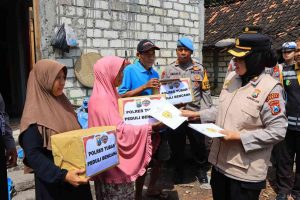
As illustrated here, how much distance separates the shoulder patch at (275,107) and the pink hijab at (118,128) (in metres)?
1.04

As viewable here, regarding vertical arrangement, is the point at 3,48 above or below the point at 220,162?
above

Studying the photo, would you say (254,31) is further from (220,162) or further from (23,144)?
(23,144)

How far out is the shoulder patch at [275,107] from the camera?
211 centimetres

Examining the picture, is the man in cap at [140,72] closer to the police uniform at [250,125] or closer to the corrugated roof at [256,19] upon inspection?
the police uniform at [250,125]

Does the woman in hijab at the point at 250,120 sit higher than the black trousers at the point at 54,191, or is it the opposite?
the woman in hijab at the point at 250,120

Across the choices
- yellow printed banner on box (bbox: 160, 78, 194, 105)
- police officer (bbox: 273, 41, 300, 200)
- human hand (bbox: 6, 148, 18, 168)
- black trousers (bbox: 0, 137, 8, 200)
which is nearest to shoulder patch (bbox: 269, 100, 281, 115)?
yellow printed banner on box (bbox: 160, 78, 194, 105)

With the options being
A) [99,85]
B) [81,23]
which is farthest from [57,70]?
[81,23]

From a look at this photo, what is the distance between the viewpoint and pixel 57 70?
2188mm

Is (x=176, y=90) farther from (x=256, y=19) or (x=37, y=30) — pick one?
(x=256, y=19)

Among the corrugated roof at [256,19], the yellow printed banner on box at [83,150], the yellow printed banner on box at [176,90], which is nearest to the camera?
the yellow printed banner on box at [83,150]

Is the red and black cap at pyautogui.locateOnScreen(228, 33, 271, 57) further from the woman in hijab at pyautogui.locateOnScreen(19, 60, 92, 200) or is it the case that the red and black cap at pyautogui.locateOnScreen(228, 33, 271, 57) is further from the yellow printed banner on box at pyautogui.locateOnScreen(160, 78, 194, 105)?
the yellow printed banner on box at pyautogui.locateOnScreen(160, 78, 194, 105)

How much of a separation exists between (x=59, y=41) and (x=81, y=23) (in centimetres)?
72

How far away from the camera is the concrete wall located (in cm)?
551

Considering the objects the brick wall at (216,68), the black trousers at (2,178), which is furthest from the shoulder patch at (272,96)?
the brick wall at (216,68)
